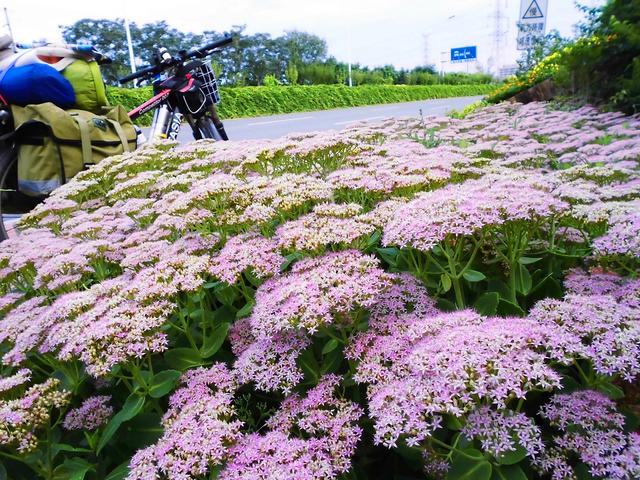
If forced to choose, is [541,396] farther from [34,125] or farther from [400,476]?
[34,125]

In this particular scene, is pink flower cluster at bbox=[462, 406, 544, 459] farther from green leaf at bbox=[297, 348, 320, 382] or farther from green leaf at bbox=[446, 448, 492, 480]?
green leaf at bbox=[297, 348, 320, 382]

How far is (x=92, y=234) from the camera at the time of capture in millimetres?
2504

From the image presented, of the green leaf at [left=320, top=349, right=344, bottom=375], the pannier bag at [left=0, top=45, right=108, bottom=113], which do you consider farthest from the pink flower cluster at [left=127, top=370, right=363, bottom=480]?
the pannier bag at [left=0, top=45, right=108, bottom=113]

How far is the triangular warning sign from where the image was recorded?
11.7 meters

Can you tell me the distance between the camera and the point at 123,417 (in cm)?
143

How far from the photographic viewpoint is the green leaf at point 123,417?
1.43 meters

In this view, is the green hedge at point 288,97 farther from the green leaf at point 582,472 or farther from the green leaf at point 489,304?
the green leaf at point 582,472

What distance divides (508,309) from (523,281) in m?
0.22

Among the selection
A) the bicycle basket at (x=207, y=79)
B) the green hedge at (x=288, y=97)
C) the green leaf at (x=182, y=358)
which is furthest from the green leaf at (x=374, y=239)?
the green hedge at (x=288, y=97)

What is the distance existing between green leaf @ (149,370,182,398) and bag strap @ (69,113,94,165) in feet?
9.39

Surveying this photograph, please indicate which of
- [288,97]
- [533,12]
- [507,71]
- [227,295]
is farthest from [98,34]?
[227,295]

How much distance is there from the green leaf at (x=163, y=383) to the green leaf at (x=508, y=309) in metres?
1.17

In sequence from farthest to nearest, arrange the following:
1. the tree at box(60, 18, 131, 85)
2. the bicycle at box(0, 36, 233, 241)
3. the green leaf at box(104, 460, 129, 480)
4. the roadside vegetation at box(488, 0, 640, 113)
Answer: the tree at box(60, 18, 131, 85), the roadside vegetation at box(488, 0, 640, 113), the bicycle at box(0, 36, 233, 241), the green leaf at box(104, 460, 129, 480)

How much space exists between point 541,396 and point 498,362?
52cm
